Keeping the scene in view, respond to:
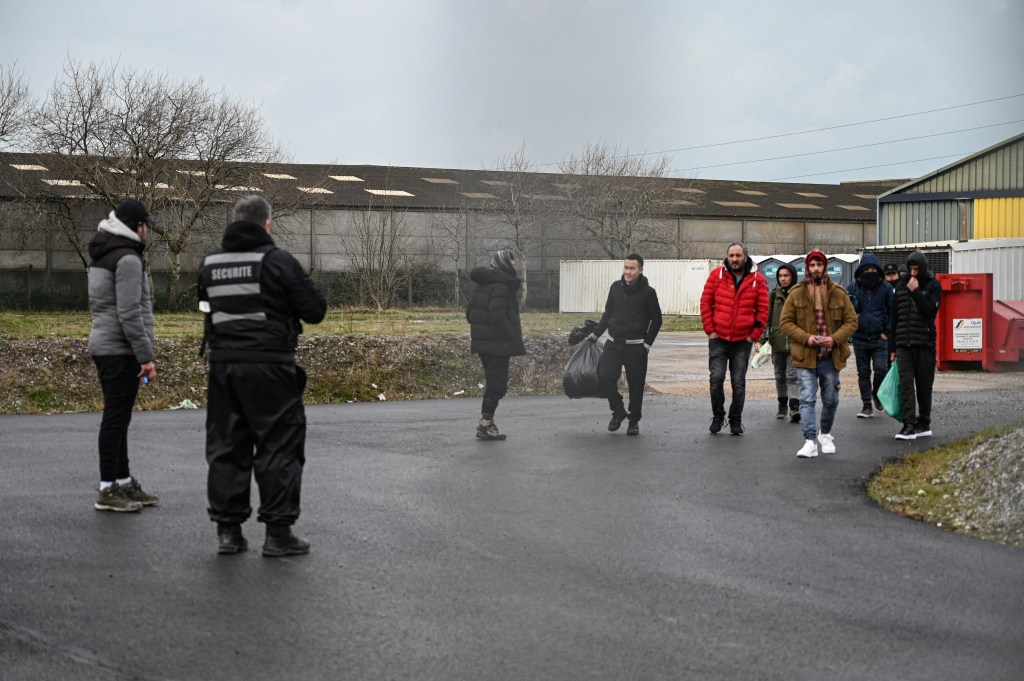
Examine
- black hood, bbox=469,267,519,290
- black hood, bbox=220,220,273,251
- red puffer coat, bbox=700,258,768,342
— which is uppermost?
black hood, bbox=220,220,273,251

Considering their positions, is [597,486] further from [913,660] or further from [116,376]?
[913,660]

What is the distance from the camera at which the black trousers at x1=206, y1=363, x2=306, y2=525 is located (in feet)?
21.1

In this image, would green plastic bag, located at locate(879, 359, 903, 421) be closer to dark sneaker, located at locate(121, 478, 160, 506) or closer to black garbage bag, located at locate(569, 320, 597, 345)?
black garbage bag, located at locate(569, 320, 597, 345)

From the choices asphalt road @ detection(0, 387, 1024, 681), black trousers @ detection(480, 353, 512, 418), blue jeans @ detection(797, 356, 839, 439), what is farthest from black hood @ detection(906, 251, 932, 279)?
black trousers @ detection(480, 353, 512, 418)

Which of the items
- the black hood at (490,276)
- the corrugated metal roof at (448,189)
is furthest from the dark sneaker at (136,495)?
the corrugated metal roof at (448,189)

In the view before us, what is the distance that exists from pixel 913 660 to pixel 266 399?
356 cm

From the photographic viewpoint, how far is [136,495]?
25.8 ft

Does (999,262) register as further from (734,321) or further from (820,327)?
(820,327)

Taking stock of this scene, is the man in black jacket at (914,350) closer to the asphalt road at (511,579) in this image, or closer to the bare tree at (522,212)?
the asphalt road at (511,579)

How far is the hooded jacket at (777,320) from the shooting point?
13773 mm

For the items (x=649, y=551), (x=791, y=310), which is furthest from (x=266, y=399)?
(x=791, y=310)

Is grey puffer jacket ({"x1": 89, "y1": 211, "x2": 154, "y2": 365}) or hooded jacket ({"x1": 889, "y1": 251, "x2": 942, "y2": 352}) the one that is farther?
hooded jacket ({"x1": 889, "y1": 251, "x2": 942, "y2": 352})

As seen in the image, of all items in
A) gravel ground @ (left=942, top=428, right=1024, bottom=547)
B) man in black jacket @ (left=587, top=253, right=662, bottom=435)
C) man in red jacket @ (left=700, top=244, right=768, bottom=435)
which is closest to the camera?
gravel ground @ (left=942, top=428, right=1024, bottom=547)

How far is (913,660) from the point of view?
466cm
